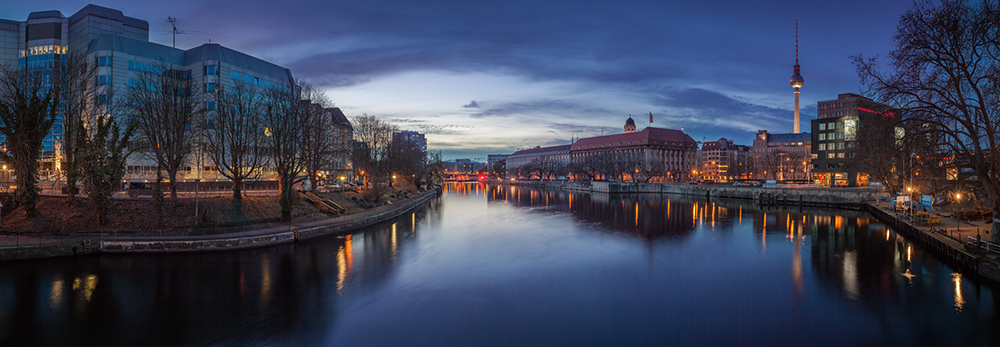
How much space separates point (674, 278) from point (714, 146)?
188m

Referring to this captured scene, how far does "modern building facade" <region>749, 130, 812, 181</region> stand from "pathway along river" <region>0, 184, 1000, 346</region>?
108 m

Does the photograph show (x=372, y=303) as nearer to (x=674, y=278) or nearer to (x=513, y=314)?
(x=513, y=314)

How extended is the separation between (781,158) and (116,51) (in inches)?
5737

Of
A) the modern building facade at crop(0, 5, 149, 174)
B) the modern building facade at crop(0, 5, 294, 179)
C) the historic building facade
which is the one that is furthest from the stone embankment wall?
the modern building facade at crop(0, 5, 149, 174)

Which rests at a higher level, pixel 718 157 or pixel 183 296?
pixel 718 157

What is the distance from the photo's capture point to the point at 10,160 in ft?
92.8

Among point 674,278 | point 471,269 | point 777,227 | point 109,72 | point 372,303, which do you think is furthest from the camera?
point 109,72

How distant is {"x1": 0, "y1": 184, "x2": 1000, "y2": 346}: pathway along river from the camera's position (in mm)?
15148

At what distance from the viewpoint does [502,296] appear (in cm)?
1975

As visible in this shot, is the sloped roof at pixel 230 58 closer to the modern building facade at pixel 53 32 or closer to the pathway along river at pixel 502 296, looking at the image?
the modern building facade at pixel 53 32

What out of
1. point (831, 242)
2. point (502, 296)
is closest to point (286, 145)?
point (502, 296)

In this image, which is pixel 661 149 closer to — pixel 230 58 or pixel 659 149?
pixel 659 149

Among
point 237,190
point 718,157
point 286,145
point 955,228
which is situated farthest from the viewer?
point 718,157

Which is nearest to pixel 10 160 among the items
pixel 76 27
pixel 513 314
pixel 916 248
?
pixel 513 314
